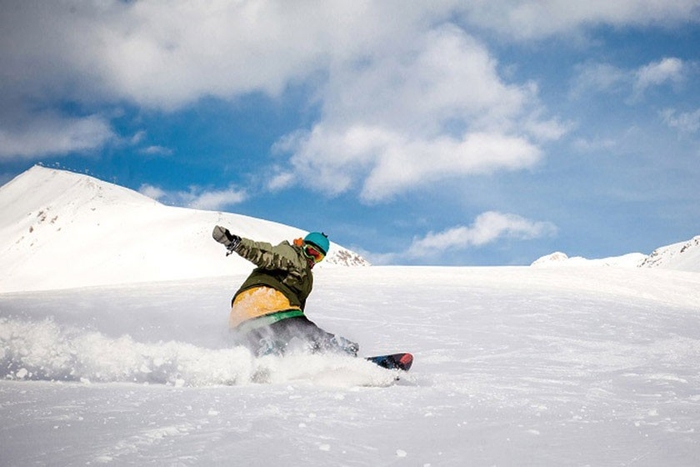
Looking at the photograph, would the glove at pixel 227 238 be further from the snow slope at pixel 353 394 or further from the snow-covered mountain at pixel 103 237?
the snow-covered mountain at pixel 103 237

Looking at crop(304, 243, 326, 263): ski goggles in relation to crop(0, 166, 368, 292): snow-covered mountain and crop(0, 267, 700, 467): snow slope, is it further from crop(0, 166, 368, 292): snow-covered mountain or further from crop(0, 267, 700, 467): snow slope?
crop(0, 166, 368, 292): snow-covered mountain

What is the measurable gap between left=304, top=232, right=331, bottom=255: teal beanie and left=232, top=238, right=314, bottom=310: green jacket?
0.65 ft

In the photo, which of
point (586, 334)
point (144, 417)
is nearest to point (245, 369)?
point (144, 417)

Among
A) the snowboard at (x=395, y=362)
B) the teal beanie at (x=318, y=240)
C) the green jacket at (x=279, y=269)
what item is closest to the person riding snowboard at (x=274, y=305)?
the green jacket at (x=279, y=269)

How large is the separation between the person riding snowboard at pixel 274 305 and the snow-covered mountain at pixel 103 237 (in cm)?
3417

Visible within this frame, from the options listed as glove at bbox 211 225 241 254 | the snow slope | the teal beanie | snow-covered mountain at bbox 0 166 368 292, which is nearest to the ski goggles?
the teal beanie

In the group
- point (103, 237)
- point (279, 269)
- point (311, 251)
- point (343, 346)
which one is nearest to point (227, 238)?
point (279, 269)

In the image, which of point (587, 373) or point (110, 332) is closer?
point (587, 373)

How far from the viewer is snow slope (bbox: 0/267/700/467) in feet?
9.61

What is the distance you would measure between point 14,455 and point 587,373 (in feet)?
18.3

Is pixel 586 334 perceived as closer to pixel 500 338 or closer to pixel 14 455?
pixel 500 338

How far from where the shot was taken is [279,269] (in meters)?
6.08

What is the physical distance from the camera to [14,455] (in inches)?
102

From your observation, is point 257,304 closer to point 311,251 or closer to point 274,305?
point 274,305
